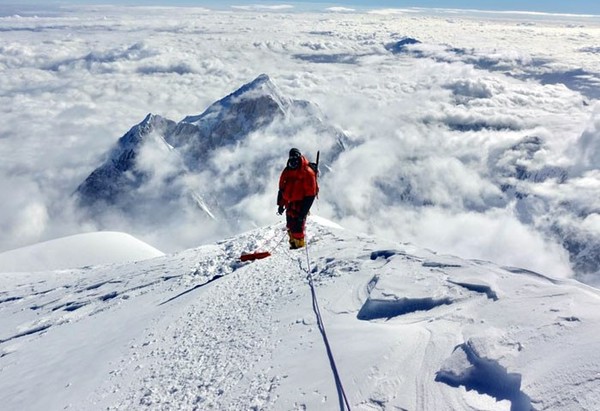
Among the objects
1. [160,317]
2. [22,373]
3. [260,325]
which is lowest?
[22,373]

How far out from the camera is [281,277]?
11.2 meters

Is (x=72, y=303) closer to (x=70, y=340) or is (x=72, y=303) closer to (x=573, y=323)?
(x=70, y=340)

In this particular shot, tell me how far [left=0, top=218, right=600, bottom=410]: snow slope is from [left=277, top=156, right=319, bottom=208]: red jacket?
6.33ft

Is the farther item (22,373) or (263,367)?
(22,373)

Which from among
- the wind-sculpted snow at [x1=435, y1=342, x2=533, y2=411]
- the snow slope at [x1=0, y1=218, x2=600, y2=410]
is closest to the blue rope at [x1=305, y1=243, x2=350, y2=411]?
the snow slope at [x1=0, y1=218, x2=600, y2=410]

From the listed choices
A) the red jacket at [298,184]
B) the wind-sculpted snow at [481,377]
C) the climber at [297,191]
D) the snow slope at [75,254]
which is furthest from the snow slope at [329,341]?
the snow slope at [75,254]

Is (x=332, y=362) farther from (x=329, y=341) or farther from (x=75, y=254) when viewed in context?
(x=75, y=254)

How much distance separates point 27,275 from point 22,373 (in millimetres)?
11718

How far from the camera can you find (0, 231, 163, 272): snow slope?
2325 centimetres

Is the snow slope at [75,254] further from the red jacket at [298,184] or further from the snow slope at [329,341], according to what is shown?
the red jacket at [298,184]

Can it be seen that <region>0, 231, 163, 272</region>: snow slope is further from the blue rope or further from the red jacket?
the blue rope

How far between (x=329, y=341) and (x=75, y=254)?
21529 millimetres

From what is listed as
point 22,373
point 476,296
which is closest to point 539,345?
point 476,296

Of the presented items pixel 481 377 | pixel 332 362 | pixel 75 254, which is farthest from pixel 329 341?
pixel 75 254
